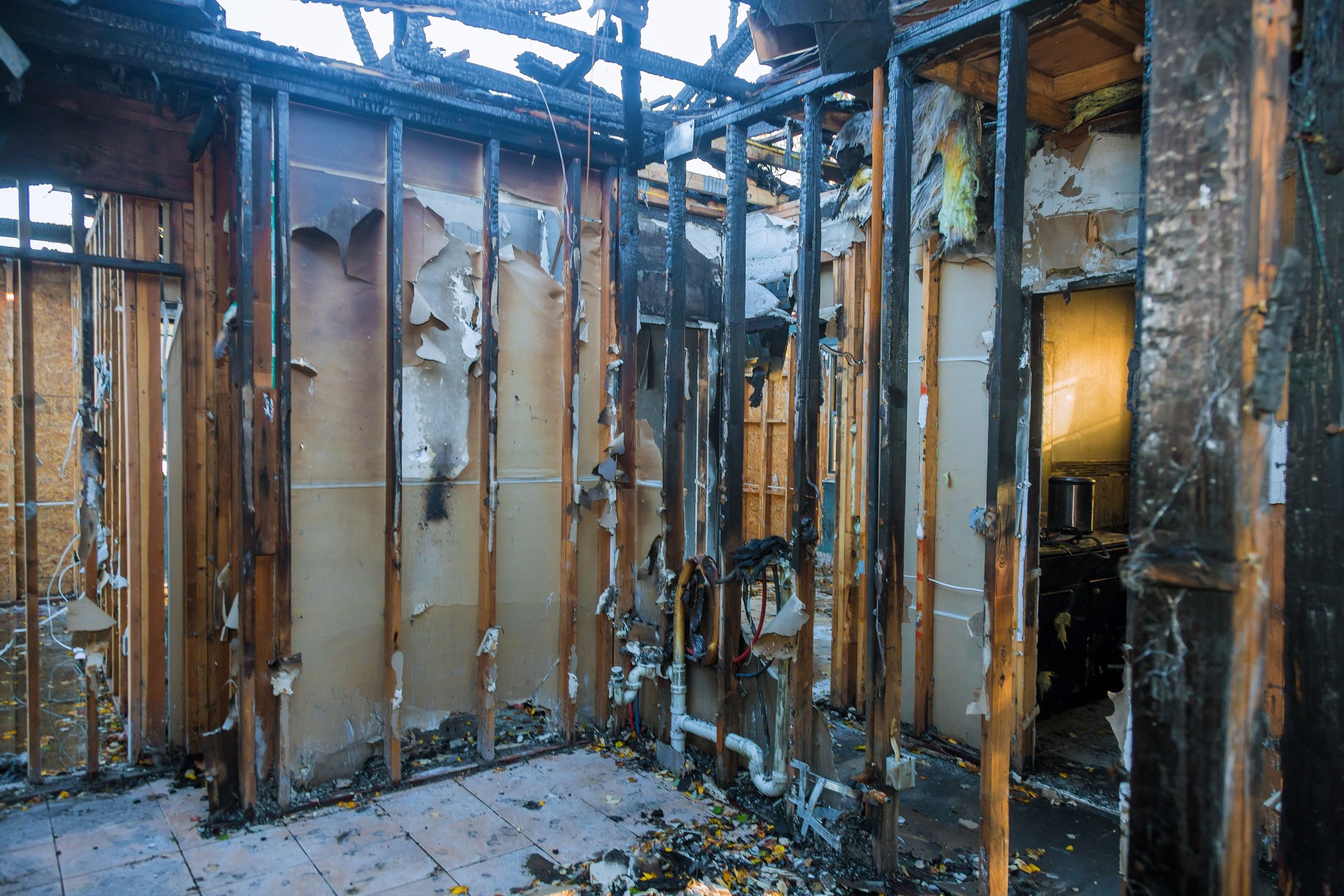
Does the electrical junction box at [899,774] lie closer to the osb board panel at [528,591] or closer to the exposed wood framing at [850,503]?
the exposed wood framing at [850,503]

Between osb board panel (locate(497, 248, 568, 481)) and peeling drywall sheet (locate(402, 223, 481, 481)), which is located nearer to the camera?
peeling drywall sheet (locate(402, 223, 481, 481))

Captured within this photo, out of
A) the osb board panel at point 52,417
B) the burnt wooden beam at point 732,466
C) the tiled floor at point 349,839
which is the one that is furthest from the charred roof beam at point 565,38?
the osb board panel at point 52,417

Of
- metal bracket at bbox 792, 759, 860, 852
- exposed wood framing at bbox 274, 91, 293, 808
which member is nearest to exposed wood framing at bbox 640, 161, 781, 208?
exposed wood framing at bbox 274, 91, 293, 808

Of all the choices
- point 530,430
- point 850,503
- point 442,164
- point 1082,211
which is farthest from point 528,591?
point 1082,211

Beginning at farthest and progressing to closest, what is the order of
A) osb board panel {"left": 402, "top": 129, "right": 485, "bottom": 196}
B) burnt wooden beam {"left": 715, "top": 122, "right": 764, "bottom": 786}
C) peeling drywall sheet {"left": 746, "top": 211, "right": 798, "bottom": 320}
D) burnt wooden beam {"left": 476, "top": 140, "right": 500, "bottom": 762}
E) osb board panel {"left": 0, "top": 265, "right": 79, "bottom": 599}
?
osb board panel {"left": 0, "top": 265, "right": 79, "bottom": 599} < peeling drywall sheet {"left": 746, "top": 211, "right": 798, "bottom": 320} < burnt wooden beam {"left": 476, "top": 140, "right": 500, "bottom": 762} < osb board panel {"left": 402, "top": 129, "right": 485, "bottom": 196} < burnt wooden beam {"left": 715, "top": 122, "right": 764, "bottom": 786}

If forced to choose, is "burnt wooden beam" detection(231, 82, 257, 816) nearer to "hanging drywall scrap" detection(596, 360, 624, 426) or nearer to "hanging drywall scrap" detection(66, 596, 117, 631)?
"hanging drywall scrap" detection(66, 596, 117, 631)

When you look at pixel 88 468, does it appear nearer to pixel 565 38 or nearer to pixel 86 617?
pixel 86 617

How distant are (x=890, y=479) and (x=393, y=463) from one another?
2250mm

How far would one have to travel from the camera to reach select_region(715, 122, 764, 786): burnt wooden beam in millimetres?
→ 3625

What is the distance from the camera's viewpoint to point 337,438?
3617 millimetres

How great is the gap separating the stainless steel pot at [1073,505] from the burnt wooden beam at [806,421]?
2446 mm

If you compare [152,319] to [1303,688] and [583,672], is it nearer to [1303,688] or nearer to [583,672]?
[583,672]

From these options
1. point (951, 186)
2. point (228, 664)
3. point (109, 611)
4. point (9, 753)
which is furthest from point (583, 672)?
point (951, 186)

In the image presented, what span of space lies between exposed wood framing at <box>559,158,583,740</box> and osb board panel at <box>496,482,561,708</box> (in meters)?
0.06
